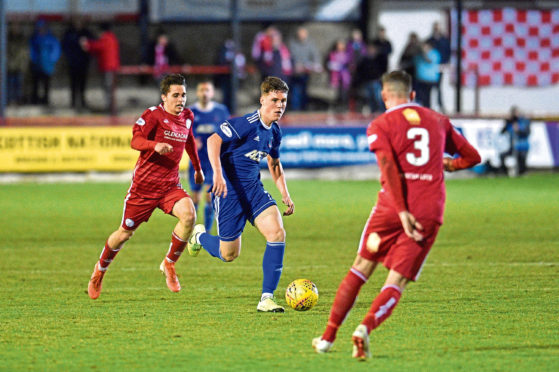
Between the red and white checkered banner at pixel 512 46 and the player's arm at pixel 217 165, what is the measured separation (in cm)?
2185

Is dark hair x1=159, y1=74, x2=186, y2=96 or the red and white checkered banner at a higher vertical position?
the red and white checkered banner

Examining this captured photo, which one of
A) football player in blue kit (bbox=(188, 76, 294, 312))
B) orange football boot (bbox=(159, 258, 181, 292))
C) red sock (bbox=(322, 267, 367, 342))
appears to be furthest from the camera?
orange football boot (bbox=(159, 258, 181, 292))

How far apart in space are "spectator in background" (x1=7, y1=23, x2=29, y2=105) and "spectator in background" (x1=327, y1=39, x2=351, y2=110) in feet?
23.9

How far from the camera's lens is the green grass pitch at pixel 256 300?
6.53 metres

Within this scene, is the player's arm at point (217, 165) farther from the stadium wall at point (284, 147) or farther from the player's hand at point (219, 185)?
the stadium wall at point (284, 147)

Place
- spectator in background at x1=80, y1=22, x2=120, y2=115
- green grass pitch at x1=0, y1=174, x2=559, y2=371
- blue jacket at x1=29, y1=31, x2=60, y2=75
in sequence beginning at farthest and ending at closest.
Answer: blue jacket at x1=29, y1=31, x2=60, y2=75
spectator in background at x1=80, y1=22, x2=120, y2=115
green grass pitch at x1=0, y1=174, x2=559, y2=371

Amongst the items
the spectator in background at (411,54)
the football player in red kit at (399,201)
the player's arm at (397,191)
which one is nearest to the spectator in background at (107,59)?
the spectator in background at (411,54)

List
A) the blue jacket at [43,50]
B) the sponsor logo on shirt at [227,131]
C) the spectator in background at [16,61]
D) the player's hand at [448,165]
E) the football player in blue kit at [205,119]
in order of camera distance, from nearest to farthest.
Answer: the player's hand at [448,165] < the sponsor logo on shirt at [227,131] < the football player in blue kit at [205,119] < the blue jacket at [43,50] < the spectator in background at [16,61]

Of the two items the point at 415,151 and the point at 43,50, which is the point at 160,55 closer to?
the point at 43,50

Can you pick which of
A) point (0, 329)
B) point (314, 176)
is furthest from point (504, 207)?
point (0, 329)

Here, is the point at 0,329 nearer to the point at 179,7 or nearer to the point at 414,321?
the point at 414,321

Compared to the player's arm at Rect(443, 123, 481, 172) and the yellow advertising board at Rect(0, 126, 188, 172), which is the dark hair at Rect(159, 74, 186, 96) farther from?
the yellow advertising board at Rect(0, 126, 188, 172)

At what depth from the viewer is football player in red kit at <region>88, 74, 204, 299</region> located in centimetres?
905

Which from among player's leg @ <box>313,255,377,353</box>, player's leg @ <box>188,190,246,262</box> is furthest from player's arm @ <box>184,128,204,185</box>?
player's leg @ <box>313,255,377,353</box>
